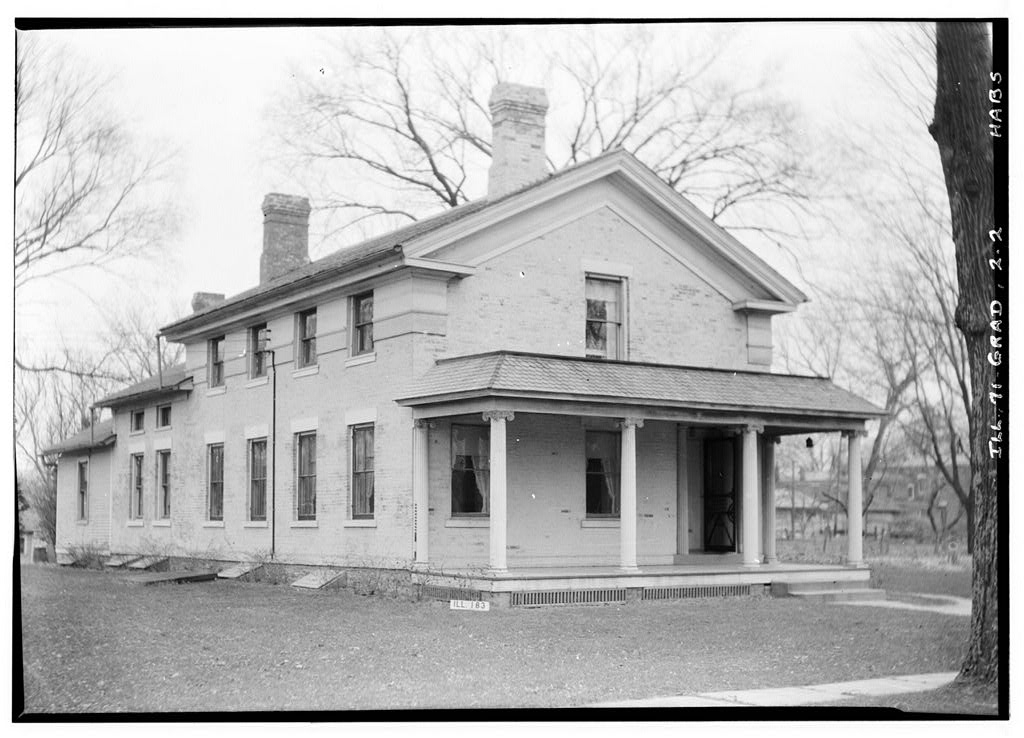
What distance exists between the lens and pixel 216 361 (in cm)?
2789

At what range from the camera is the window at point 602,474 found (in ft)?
74.6

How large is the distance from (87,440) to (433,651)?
20.6 metres

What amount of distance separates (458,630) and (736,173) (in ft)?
74.7

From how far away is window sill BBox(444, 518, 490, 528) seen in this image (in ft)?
69.8

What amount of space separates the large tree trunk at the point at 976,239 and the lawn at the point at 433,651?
1573mm

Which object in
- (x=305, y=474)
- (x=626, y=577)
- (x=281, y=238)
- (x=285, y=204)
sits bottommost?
(x=626, y=577)

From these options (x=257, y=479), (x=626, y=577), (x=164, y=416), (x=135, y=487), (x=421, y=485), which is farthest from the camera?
(x=135, y=487)

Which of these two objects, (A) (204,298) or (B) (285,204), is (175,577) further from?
(A) (204,298)

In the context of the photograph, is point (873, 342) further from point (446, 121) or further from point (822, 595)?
point (446, 121)

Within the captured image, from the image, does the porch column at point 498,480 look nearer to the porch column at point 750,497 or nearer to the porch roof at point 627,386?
the porch roof at point 627,386

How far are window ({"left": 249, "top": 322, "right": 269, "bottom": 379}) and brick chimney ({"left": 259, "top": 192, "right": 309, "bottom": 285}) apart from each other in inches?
136

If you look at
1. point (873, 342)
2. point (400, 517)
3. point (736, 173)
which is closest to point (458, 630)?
point (400, 517)

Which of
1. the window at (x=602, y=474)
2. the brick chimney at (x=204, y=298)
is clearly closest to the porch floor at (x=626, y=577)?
the window at (x=602, y=474)

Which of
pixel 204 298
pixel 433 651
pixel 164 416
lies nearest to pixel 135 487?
pixel 164 416
